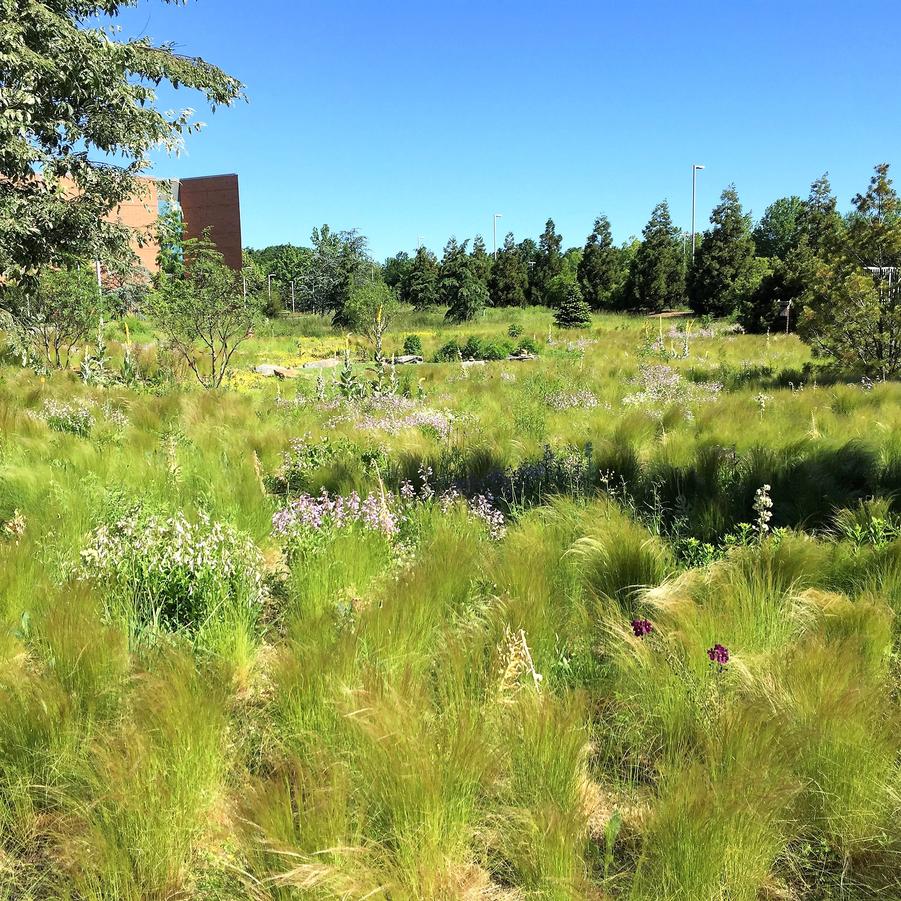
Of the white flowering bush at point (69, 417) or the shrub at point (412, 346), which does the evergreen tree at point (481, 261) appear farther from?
the white flowering bush at point (69, 417)

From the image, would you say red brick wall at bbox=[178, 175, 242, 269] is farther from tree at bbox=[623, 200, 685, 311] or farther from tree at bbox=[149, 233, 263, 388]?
tree at bbox=[149, 233, 263, 388]

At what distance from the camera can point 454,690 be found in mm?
1979

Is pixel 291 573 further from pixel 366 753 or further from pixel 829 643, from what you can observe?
pixel 829 643

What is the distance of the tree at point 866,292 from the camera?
9.81 metres

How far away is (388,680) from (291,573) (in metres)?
1.22

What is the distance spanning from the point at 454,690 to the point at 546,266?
52.6m

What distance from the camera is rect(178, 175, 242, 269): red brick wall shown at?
50.2 m

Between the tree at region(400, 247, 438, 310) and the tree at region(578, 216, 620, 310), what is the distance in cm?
1147

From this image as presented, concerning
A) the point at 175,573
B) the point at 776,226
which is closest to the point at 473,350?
the point at 175,573

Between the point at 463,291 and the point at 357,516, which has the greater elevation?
the point at 463,291

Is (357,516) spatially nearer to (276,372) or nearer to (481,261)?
(276,372)

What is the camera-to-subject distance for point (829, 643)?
2131mm

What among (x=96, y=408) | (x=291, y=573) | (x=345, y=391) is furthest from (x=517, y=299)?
(x=291, y=573)

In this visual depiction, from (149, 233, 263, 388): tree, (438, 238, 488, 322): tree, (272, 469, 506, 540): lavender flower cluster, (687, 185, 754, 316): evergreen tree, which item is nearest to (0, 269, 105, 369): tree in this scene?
(149, 233, 263, 388): tree
